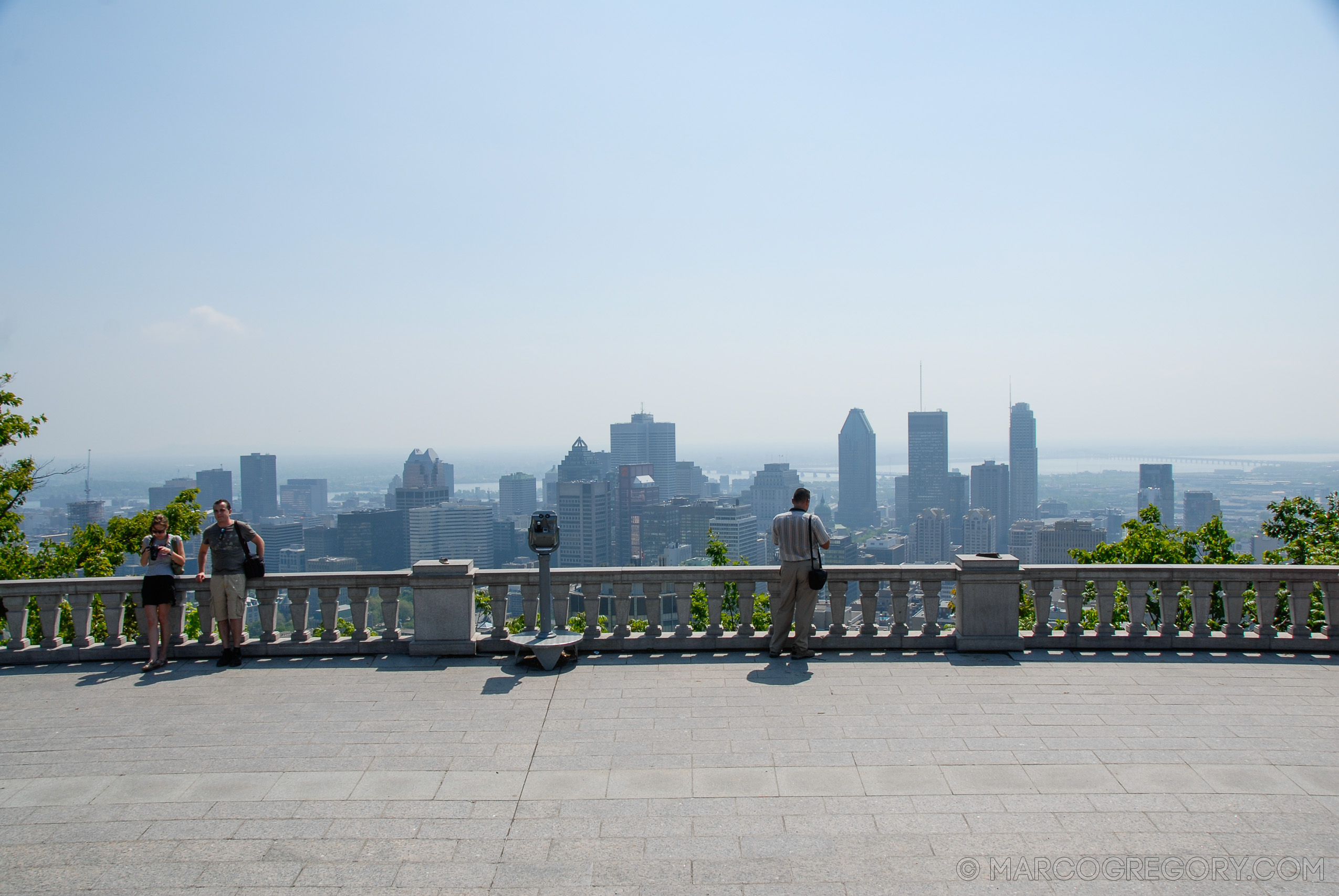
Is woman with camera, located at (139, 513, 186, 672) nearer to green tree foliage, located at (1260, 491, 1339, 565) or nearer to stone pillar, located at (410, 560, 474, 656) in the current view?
stone pillar, located at (410, 560, 474, 656)

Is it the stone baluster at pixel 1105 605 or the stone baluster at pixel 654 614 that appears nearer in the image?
the stone baluster at pixel 1105 605

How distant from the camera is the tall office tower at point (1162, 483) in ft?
313

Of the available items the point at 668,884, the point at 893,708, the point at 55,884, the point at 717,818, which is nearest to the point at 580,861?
the point at 668,884

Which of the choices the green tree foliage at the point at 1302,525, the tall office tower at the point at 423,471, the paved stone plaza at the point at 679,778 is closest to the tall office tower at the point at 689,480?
the tall office tower at the point at 423,471

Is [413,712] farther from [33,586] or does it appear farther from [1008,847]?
[33,586]

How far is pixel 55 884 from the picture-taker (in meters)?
4.30

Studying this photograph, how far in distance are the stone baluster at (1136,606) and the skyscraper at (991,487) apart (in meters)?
148

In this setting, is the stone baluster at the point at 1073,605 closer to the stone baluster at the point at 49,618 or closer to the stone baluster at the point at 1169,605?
the stone baluster at the point at 1169,605

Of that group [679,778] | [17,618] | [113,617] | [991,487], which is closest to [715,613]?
[679,778]

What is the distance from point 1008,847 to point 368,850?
362 cm

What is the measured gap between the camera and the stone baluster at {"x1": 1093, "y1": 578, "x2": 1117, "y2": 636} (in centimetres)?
862

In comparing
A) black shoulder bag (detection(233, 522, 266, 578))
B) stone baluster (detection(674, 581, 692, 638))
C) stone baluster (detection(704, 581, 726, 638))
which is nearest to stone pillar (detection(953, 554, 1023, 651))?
black shoulder bag (detection(233, 522, 266, 578))

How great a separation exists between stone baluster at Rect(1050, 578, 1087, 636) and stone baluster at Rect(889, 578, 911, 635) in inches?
66.1

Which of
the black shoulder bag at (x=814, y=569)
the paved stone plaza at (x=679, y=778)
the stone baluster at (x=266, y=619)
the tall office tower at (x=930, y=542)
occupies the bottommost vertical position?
the tall office tower at (x=930, y=542)
